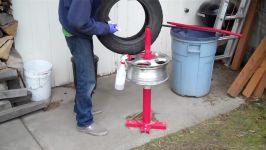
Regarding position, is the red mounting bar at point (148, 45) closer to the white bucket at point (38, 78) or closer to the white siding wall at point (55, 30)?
the white bucket at point (38, 78)

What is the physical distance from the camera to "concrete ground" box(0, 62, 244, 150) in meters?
3.63

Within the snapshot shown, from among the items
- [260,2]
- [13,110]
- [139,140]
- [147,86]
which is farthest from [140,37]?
[260,2]

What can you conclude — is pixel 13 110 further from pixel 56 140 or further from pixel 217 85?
pixel 217 85

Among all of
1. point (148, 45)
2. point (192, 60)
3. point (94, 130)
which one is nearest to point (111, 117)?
point (94, 130)

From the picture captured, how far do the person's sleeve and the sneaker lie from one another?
1088 mm

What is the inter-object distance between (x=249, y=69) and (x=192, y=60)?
78cm

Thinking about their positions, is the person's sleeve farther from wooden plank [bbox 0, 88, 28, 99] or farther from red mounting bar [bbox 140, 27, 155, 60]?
wooden plank [bbox 0, 88, 28, 99]

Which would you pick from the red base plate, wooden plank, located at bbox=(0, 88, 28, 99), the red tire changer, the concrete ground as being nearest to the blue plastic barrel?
→ the concrete ground

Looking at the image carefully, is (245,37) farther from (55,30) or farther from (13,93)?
(13,93)

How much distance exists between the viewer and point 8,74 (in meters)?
3.94

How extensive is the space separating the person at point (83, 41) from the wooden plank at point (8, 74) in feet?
2.75

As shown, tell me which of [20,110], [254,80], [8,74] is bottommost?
[20,110]

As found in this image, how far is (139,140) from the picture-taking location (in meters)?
3.69

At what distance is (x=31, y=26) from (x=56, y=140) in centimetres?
152
